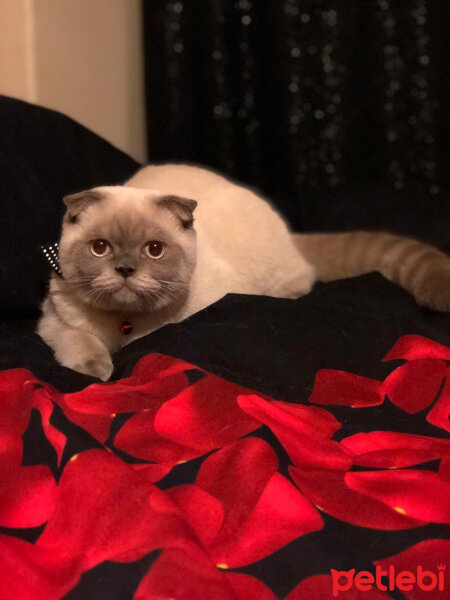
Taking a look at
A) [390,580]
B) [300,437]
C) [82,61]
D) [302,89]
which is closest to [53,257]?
[300,437]

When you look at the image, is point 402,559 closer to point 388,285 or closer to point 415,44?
point 388,285

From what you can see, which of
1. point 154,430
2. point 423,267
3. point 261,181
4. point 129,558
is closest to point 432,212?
point 423,267

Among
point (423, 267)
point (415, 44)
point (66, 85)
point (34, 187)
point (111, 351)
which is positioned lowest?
point (111, 351)

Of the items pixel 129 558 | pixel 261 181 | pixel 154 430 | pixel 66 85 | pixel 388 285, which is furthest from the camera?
pixel 261 181

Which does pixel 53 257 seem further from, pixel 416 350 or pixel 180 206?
pixel 416 350

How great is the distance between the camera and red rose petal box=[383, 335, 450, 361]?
3.63 ft

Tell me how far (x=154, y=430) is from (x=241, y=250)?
0.83 m

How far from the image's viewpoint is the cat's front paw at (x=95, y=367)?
110 centimetres

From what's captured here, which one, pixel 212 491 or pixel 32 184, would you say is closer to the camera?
pixel 212 491

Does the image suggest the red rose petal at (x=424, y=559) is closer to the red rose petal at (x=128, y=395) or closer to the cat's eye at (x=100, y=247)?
the red rose petal at (x=128, y=395)

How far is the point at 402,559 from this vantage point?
0.59 m

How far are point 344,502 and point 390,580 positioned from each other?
0.37 ft

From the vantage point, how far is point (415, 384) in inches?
39.0

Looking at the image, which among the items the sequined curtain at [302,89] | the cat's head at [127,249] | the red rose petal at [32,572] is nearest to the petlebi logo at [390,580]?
the red rose petal at [32,572]
